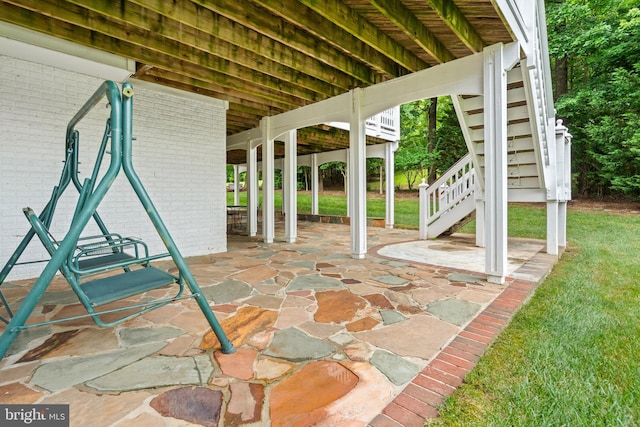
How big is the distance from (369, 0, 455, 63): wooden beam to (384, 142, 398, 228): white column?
546 centimetres

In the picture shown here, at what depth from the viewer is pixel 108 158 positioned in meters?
4.64

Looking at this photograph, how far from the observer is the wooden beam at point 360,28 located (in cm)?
309

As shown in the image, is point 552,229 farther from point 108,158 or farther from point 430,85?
point 108,158

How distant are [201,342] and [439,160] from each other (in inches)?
597

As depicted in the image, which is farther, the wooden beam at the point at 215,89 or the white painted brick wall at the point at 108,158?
the wooden beam at the point at 215,89

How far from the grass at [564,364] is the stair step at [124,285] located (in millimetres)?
1823

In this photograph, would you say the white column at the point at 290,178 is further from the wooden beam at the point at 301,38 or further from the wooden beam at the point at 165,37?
the wooden beam at the point at 301,38

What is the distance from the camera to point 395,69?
4707 mm

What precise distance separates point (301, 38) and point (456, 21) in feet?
5.82

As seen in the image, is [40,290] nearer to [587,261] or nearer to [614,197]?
[587,261]

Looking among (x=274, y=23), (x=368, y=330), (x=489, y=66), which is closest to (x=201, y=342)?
(x=368, y=330)

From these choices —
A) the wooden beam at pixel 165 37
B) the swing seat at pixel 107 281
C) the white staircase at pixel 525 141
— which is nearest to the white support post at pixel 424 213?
the white staircase at pixel 525 141

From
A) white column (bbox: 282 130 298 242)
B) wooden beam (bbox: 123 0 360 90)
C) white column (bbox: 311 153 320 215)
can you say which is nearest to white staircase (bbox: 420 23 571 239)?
wooden beam (bbox: 123 0 360 90)

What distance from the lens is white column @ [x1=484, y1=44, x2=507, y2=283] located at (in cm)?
348
